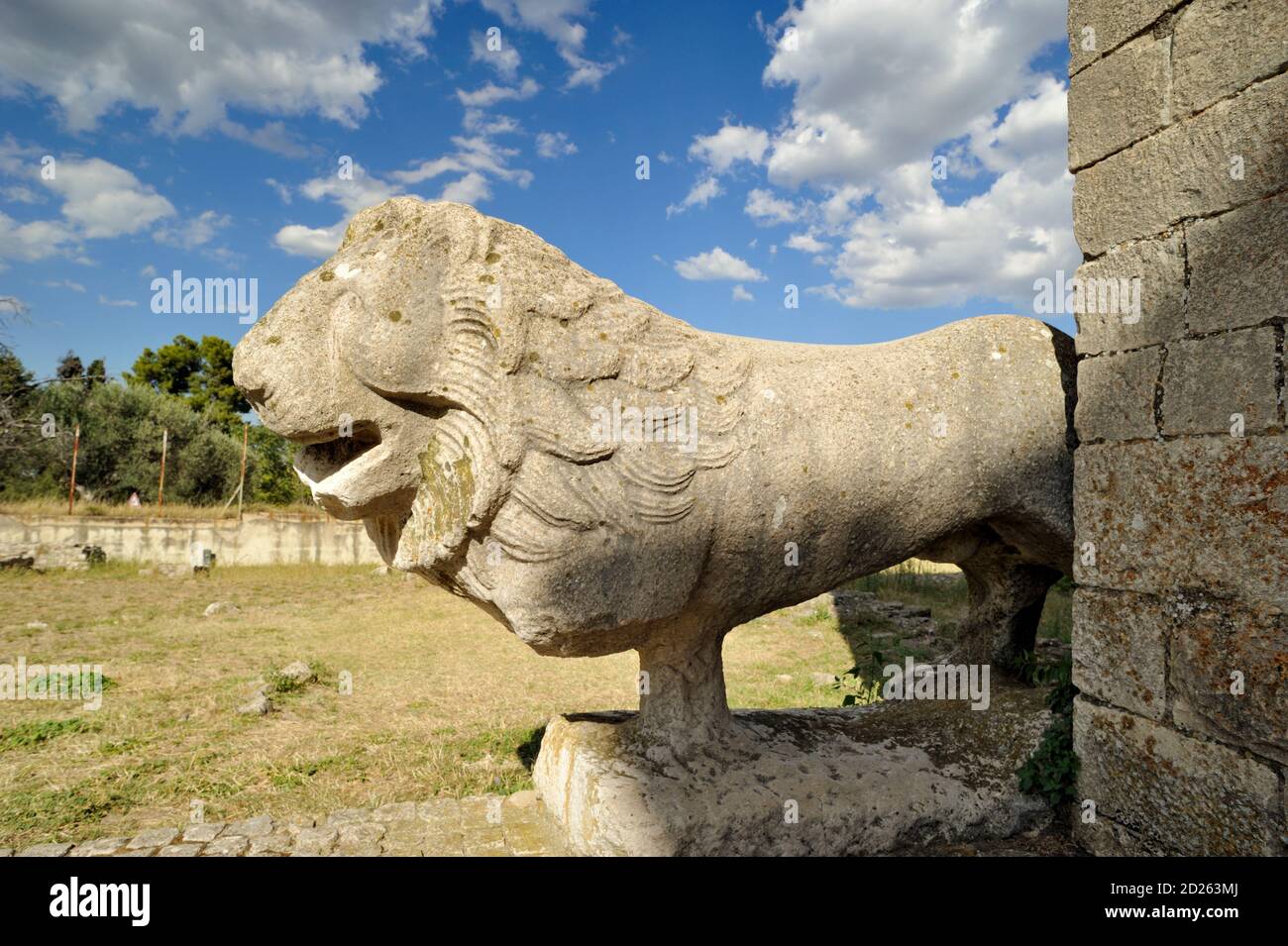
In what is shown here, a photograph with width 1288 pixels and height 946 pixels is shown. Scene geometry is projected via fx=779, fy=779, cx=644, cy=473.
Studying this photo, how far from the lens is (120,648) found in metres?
6.83

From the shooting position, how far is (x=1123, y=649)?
8.28ft

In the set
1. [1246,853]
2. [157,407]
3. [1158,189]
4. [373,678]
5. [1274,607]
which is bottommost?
[373,678]

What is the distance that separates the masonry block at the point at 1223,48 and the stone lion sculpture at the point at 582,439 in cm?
109

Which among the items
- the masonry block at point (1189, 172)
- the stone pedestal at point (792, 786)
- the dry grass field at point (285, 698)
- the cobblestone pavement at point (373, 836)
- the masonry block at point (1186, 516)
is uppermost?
the masonry block at point (1189, 172)

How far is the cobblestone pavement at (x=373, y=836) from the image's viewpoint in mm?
2848

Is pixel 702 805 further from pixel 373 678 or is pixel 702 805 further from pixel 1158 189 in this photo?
pixel 373 678

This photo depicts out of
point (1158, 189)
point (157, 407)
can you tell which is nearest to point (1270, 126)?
point (1158, 189)

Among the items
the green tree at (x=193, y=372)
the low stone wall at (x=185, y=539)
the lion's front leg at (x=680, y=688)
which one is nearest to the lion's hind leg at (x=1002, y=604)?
the lion's front leg at (x=680, y=688)

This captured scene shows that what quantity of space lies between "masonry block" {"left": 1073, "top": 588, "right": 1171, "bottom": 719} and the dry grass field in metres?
2.48

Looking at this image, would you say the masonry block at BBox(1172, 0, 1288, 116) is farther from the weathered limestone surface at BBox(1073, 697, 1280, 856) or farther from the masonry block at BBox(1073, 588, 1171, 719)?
the weathered limestone surface at BBox(1073, 697, 1280, 856)

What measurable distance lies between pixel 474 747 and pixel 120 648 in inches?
174

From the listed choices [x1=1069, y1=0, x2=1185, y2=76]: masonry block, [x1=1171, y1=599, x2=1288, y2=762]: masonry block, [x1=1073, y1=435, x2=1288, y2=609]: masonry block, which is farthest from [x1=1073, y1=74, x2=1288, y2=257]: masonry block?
[x1=1171, y1=599, x2=1288, y2=762]: masonry block

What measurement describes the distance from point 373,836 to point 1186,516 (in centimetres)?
299

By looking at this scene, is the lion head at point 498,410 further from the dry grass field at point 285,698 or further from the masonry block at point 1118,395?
the dry grass field at point 285,698
